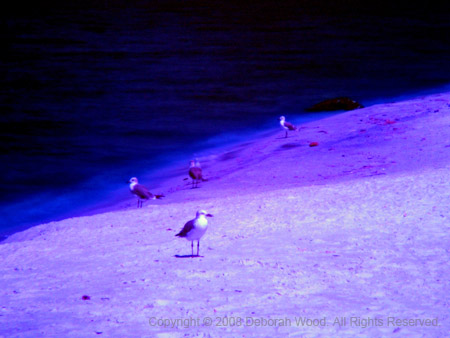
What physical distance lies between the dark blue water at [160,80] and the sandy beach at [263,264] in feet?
15.7

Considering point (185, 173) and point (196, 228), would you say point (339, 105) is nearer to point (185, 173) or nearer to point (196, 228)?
point (185, 173)

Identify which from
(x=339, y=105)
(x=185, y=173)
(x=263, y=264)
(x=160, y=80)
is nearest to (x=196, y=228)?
(x=263, y=264)

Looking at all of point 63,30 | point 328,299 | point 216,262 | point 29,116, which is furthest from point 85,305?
point 63,30

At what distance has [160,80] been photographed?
97.5ft

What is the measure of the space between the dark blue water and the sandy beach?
4.80m

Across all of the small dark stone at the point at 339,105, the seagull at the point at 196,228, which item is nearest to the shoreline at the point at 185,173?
the small dark stone at the point at 339,105

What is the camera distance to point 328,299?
6012mm

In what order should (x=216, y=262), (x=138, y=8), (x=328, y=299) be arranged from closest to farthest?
1. (x=328, y=299)
2. (x=216, y=262)
3. (x=138, y=8)

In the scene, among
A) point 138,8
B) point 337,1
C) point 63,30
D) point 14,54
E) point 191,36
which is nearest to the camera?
point 14,54

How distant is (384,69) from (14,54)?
1969 cm

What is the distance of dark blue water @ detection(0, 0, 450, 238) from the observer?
17828 mm

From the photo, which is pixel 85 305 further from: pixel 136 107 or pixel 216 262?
pixel 136 107

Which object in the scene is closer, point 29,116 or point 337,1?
point 29,116

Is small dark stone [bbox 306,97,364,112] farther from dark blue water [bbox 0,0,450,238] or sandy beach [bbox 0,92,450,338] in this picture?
sandy beach [bbox 0,92,450,338]
